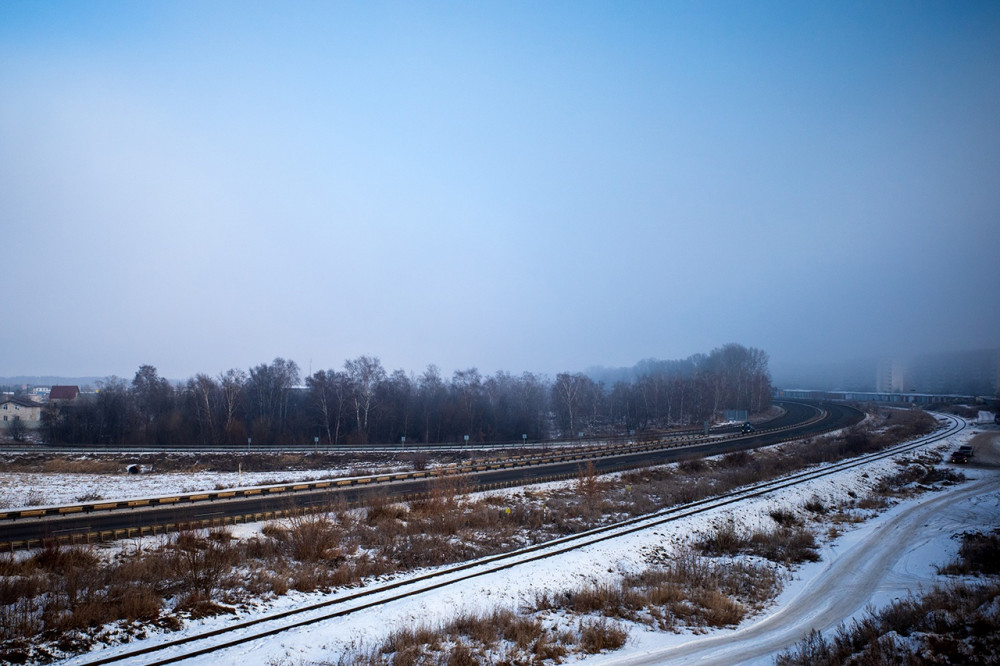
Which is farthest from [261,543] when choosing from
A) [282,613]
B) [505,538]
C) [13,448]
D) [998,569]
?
[13,448]

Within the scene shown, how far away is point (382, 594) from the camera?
15.3 meters

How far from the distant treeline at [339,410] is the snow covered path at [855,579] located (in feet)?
145

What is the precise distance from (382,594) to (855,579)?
54.0 ft

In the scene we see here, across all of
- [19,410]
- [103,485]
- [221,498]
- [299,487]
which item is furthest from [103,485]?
[19,410]

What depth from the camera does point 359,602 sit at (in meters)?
14.5

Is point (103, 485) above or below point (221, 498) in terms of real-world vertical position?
below

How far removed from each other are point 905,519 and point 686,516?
1227 cm

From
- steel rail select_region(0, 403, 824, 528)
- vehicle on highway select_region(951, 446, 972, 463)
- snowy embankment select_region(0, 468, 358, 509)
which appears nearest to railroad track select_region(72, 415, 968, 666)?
steel rail select_region(0, 403, 824, 528)

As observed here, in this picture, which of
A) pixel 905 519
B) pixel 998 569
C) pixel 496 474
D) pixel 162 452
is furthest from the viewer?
pixel 162 452

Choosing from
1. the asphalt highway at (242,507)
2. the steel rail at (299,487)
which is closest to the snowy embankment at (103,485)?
the steel rail at (299,487)

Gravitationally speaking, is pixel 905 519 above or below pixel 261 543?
below

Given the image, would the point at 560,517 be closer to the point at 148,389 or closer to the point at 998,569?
the point at 998,569

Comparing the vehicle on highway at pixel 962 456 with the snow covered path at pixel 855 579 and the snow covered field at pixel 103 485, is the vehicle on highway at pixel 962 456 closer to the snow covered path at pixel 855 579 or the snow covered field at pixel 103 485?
the snow covered path at pixel 855 579

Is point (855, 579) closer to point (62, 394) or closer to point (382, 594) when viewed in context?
point (382, 594)
